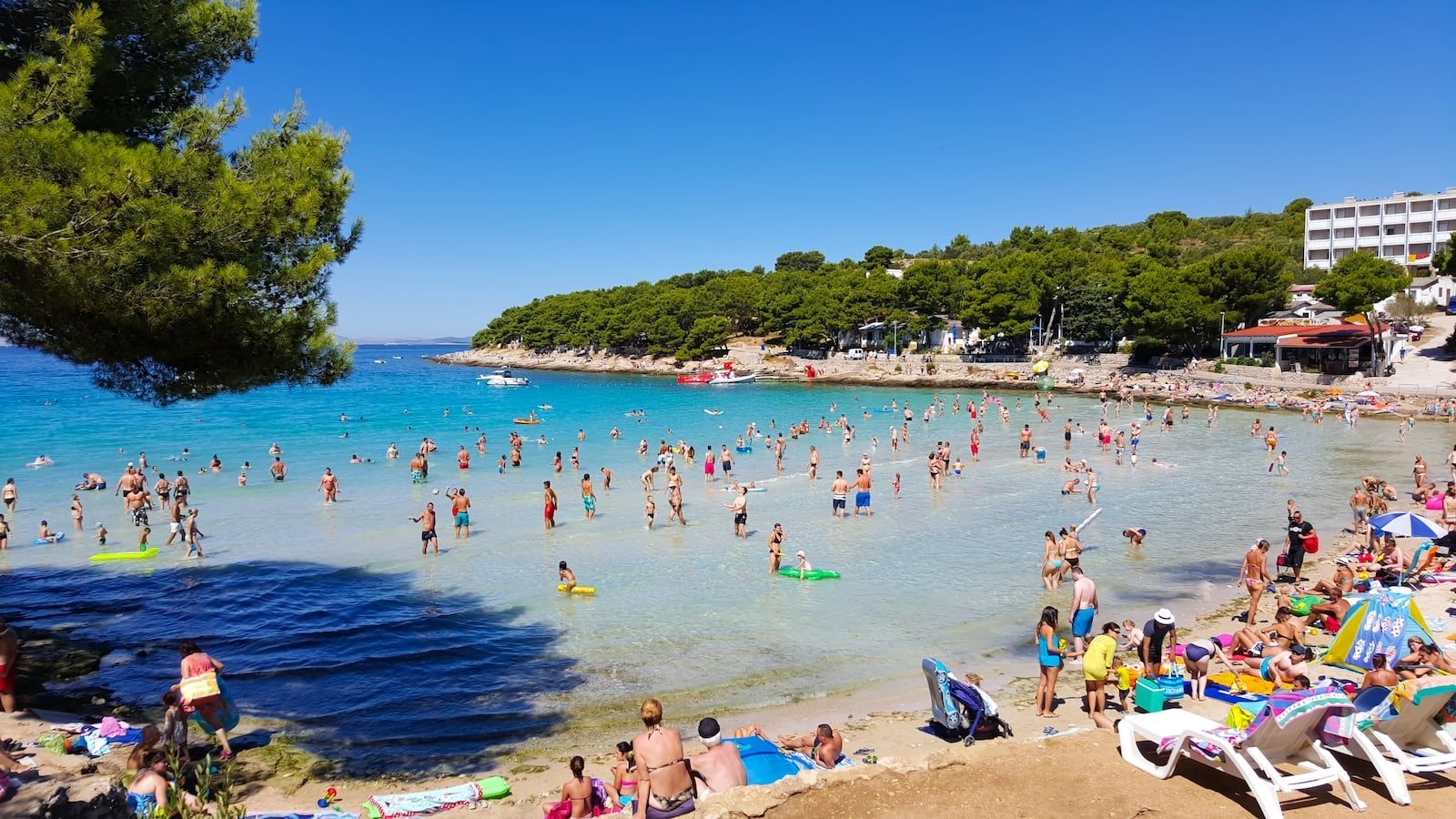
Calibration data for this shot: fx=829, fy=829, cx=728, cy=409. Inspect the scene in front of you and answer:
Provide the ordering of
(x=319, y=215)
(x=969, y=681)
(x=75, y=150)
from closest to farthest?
(x=75, y=150)
(x=319, y=215)
(x=969, y=681)

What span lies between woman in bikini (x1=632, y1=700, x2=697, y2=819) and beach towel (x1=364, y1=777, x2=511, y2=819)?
7.54 ft

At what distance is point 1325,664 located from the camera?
380 inches

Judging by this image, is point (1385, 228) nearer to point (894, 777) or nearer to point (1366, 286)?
point (1366, 286)

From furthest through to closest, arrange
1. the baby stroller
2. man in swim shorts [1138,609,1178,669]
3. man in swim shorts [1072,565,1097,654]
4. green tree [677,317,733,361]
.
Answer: green tree [677,317,733,361], man in swim shorts [1072,565,1097,654], man in swim shorts [1138,609,1178,669], the baby stroller

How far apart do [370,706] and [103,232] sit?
6.02 metres

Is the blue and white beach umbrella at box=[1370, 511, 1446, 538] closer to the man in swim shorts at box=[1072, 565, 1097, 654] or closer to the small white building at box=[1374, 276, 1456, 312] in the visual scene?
the man in swim shorts at box=[1072, 565, 1097, 654]

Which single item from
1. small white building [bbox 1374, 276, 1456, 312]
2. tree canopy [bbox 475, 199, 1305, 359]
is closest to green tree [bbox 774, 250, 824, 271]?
tree canopy [bbox 475, 199, 1305, 359]

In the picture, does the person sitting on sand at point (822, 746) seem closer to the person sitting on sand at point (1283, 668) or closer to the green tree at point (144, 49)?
the person sitting on sand at point (1283, 668)

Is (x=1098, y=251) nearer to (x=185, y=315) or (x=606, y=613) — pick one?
(x=606, y=613)

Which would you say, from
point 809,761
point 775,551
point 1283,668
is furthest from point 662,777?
point 775,551

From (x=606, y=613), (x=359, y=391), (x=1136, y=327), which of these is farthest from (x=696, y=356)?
(x=606, y=613)

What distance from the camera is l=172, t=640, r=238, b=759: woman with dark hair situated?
8.05m

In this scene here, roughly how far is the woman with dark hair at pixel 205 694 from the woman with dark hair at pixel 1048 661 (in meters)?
8.30

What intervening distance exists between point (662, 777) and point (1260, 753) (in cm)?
406
